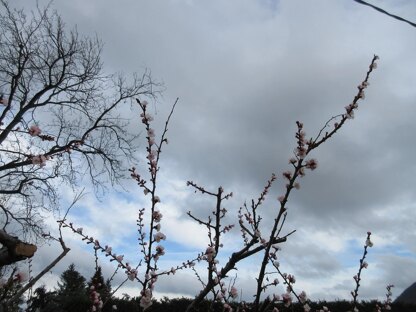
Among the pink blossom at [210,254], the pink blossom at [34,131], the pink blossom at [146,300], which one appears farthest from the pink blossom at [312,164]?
the pink blossom at [34,131]

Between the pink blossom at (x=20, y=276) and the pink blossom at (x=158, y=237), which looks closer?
the pink blossom at (x=20, y=276)

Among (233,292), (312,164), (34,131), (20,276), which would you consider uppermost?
(34,131)

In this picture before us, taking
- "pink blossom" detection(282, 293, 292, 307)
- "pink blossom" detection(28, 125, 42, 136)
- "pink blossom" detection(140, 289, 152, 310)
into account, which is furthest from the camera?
"pink blossom" detection(28, 125, 42, 136)

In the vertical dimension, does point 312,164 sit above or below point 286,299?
above

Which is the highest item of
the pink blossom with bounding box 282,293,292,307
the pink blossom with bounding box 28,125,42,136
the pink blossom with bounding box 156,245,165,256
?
the pink blossom with bounding box 28,125,42,136

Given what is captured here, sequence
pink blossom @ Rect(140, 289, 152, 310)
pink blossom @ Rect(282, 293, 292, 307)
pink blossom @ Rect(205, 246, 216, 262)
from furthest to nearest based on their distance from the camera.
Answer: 1. pink blossom @ Rect(140, 289, 152, 310)
2. pink blossom @ Rect(282, 293, 292, 307)
3. pink blossom @ Rect(205, 246, 216, 262)

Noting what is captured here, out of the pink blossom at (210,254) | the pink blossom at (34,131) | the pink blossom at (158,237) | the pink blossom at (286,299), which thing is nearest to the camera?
the pink blossom at (210,254)

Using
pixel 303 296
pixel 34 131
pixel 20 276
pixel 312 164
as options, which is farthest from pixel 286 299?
pixel 34 131

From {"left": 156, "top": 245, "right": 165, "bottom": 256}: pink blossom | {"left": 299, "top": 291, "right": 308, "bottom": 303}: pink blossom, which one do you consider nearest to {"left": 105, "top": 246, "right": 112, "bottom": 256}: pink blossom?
{"left": 156, "top": 245, "right": 165, "bottom": 256}: pink blossom

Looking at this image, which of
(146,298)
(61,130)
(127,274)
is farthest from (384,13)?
(61,130)

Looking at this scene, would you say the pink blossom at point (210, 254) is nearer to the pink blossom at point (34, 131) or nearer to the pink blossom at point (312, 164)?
the pink blossom at point (312, 164)

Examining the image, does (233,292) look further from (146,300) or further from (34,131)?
(34,131)

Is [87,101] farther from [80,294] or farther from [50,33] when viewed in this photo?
[80,294]

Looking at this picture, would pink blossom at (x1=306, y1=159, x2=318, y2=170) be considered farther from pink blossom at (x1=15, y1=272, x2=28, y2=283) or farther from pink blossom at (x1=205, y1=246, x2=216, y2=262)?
pink blossom at (x1=15, y1=272, x2=28, y2=283)
